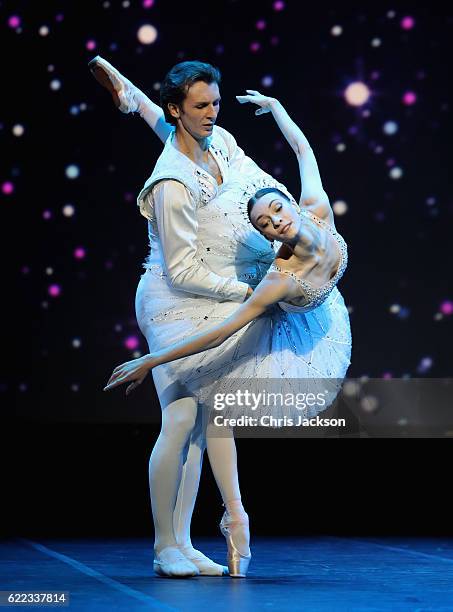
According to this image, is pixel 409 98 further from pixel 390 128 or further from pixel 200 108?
pixel 200 108

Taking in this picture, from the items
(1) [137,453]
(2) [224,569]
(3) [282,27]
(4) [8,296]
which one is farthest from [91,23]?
(2) [224,569]

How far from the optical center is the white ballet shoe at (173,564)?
2627mm

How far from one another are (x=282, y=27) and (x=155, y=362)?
2021mm

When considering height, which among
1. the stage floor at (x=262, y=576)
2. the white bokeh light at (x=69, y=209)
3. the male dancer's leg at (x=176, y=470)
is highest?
the white bokeh light at (x=69, y=209)

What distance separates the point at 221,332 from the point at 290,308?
240 mm

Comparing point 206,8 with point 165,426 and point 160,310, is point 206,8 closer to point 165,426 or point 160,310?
point 160,310

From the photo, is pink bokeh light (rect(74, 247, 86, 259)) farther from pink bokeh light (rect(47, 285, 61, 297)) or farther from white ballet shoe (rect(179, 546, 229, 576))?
white ballet shoe (rect(179, 546, 229, 576))

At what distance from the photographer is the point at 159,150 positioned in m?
4.14

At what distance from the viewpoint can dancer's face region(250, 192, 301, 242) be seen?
2.54 m

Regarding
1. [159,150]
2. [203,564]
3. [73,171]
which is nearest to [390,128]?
[159,150]

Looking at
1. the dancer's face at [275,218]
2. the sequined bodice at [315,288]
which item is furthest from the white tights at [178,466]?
the dancer's face at [275,218]

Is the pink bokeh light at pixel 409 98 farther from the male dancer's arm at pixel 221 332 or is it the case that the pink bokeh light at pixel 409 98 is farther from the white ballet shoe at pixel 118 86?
the male dancer's arm at pixel 221 332

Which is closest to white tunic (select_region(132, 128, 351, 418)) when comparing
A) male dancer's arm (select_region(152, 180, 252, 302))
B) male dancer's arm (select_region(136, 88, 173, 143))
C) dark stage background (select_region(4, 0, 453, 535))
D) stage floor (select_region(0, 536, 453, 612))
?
male dancer's arm (select_region(152, 180, 252, 302))

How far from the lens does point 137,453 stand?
4273mm
